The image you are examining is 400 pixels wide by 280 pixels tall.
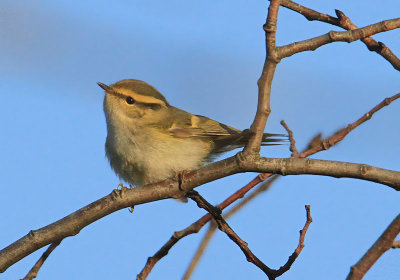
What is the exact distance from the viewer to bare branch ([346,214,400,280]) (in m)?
1.90

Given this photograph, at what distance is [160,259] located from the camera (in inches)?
128

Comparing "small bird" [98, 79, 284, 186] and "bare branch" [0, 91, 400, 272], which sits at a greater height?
"small bird" [98, 79, 284, 186]

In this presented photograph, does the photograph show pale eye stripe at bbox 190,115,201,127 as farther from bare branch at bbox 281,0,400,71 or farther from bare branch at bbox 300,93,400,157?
bare branch at bbox 281,0,400,71

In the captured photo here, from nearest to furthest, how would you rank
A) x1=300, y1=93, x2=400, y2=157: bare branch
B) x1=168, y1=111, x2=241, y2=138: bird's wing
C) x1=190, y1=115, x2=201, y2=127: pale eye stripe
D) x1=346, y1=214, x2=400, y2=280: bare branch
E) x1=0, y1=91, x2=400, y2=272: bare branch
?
x1=346, y1=214, x2=400, y2=280: bare branch, x1=0, y1=91, x2=400, y2=272: bare branch, x1=300, y1=93, x2=400, y2=157: bare branch, x1=168, y1=111, x2=241, y2=138: bird's wing, x1=190, y1=115, x2=201, y2=127: pale eye stripe

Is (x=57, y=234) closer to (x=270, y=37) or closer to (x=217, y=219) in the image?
(x=217, y=219)

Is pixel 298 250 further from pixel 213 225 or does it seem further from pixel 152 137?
pixel 152 137

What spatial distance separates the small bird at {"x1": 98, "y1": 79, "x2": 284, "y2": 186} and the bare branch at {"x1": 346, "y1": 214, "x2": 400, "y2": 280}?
2.05 meters

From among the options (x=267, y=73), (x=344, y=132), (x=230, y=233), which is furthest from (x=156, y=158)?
(x=267, y=73)

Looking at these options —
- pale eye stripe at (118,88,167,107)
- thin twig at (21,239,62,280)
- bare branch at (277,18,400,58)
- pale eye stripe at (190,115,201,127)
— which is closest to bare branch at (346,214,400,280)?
bare branch at (277,18,400,58)

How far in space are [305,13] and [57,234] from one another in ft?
6.62

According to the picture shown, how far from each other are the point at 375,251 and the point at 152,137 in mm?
2623

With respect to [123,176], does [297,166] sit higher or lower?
lower

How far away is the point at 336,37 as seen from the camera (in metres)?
2.85

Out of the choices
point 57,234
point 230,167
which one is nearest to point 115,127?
point 57,234
